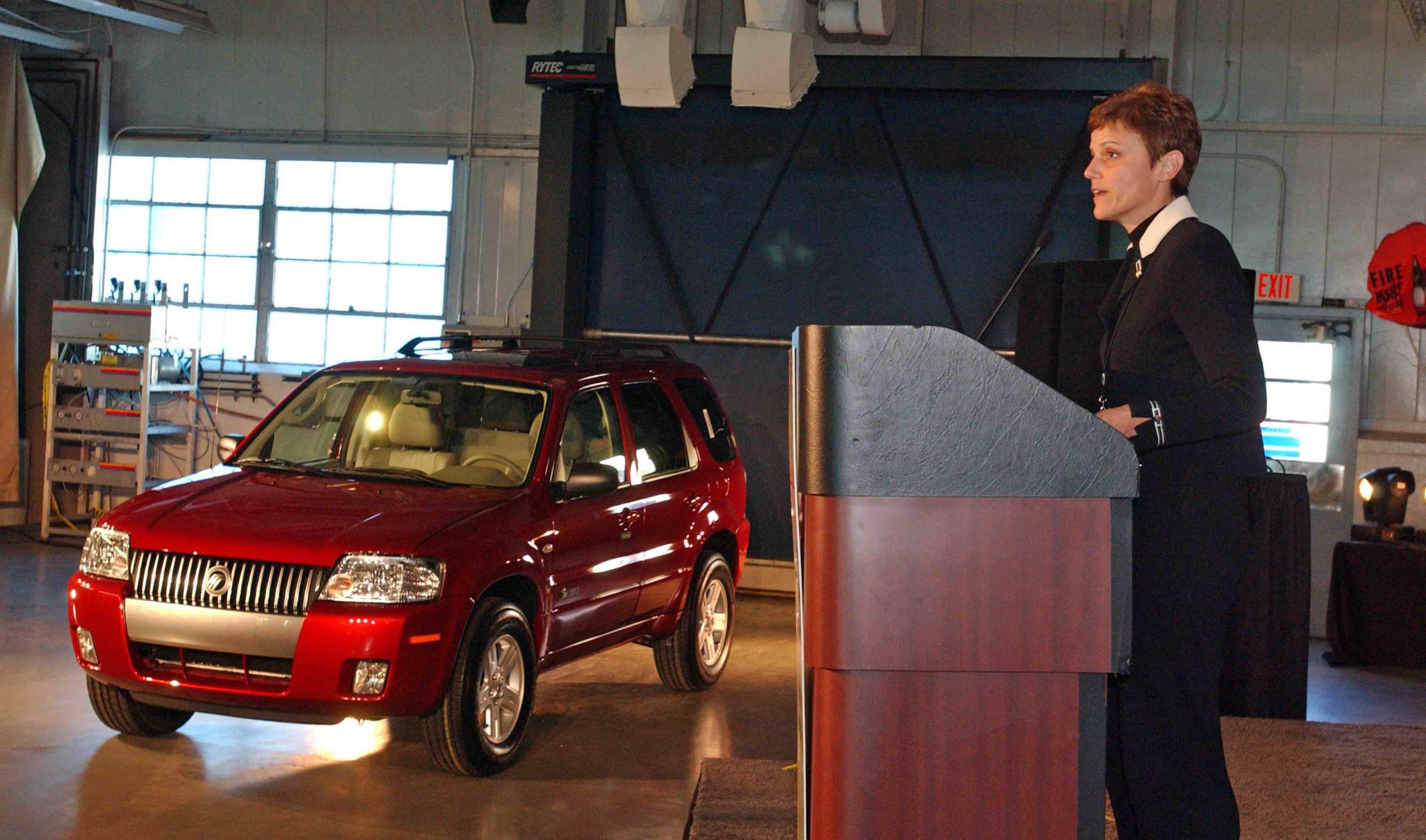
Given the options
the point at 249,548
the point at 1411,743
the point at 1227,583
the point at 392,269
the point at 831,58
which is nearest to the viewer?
the point at 1227,583

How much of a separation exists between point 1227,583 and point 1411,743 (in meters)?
3.79

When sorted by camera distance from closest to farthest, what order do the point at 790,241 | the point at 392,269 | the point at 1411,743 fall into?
the point at 1411,743 < the point at 790,241 < the point at 392,269

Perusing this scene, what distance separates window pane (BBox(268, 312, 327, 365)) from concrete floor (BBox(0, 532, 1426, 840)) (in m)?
4.51

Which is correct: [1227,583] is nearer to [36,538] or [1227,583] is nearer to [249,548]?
[249,548]

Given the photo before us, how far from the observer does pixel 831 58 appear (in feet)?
31.2

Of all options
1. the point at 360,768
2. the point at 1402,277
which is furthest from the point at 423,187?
the point at 1402,277

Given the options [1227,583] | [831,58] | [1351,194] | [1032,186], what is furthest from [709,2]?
[1227,583]

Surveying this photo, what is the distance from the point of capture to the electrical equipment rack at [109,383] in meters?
10.3

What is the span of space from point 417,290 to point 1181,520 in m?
9.60

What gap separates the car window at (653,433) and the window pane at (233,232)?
627 centimetres

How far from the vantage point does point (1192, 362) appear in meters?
2.39

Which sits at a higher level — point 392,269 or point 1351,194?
point 1351,194

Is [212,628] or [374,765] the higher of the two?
[212,628]

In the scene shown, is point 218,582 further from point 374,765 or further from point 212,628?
point 374,765
